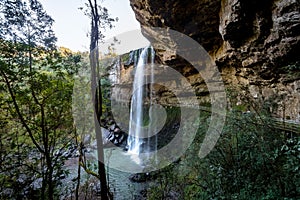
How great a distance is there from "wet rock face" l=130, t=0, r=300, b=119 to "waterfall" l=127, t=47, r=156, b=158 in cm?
339

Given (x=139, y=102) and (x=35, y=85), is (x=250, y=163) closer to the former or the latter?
(x=35, y=85)

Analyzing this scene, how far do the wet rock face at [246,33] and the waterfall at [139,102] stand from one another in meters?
3.39

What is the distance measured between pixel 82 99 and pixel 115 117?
9032 millimetres

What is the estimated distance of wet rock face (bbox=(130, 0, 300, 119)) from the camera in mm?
4879

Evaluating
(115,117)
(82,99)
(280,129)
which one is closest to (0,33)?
(82,99)

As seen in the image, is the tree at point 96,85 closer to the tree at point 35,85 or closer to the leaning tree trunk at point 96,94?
the leaning tree trunk at point 96,94

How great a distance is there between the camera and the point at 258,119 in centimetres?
287

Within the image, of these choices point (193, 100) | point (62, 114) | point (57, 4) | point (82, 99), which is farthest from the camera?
point (193, 100)

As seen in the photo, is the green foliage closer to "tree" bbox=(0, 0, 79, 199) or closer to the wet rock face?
the wet rock face

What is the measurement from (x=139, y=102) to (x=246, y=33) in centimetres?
753

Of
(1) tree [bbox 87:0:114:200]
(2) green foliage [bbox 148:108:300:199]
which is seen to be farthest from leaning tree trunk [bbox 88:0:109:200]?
(2) green foliage [bbox 148:108:300:199]

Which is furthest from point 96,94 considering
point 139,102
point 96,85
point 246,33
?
point 139,102

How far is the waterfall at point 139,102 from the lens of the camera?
10.8 m

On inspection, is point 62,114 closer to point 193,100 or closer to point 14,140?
point 14,140
